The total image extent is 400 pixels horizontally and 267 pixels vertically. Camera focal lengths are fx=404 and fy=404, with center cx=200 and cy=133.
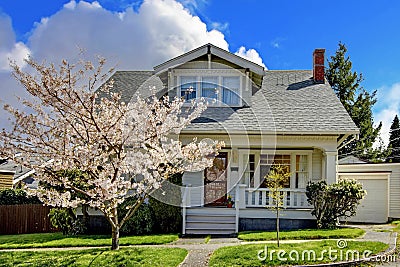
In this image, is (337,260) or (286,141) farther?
(286,141)

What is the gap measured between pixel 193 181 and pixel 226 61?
486 centimetres

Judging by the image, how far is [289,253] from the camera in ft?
28.9

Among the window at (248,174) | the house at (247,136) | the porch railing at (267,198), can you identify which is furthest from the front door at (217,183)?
the porch railing at (267,198)

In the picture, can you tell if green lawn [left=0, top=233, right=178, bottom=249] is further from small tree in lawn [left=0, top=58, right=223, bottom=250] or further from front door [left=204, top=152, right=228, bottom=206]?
front door [left=204, top=152, right=228, bottom=206]

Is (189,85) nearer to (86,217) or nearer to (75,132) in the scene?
(86,217)

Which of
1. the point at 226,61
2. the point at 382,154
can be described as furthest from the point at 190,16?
the point at 382,154

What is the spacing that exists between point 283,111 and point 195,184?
174 inches

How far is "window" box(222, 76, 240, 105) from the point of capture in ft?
→ 52.1

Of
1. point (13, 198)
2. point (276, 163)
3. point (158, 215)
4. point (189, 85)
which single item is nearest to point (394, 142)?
point (276, 163)

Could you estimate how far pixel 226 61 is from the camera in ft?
52.1

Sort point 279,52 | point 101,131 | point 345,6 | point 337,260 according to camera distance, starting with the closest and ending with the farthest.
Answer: point 337,260 < point 101,131 < point 345,6 < point 279,52

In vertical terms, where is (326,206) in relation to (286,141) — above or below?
below

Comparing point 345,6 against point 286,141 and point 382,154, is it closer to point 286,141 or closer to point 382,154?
point 286,141

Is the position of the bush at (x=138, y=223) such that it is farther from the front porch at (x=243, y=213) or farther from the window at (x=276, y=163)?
the window at (x=276, y=163)
